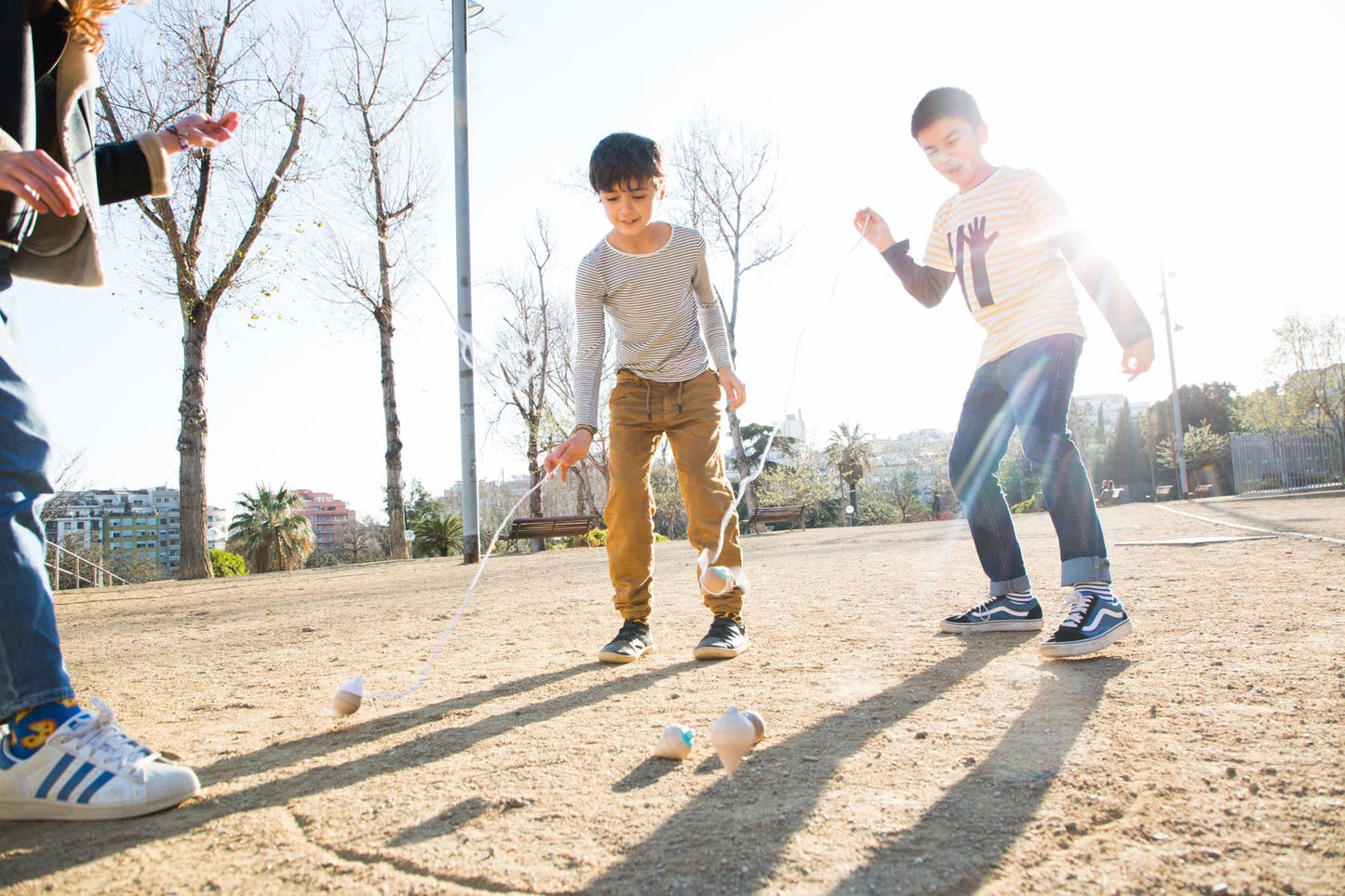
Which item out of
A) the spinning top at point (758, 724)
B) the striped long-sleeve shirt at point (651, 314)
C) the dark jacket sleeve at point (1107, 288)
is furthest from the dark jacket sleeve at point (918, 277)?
the spinning top at point (758, 724)

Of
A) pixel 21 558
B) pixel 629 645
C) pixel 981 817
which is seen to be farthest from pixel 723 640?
pixel 21 558

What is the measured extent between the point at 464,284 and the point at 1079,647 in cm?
809

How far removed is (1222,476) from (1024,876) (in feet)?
125

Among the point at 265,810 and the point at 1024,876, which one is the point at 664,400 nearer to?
the point at 265,810

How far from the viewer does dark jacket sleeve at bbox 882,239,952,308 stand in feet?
10.1

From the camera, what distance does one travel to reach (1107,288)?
258cm

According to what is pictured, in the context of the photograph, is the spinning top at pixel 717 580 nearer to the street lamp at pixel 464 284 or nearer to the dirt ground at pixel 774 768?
the dirt ground at pixel 774 768

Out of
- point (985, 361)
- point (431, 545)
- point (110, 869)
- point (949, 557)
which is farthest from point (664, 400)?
point (431, 545)

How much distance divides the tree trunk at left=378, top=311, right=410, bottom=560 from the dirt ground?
11334 mm

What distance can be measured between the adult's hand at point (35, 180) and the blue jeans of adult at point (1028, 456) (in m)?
2.46

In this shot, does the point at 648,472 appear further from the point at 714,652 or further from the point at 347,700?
the point at 347,700

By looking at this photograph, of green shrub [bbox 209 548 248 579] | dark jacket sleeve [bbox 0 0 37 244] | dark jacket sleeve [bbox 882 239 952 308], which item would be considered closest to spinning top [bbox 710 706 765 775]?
dark jacket sleeve [bbox 0 0 37 244]

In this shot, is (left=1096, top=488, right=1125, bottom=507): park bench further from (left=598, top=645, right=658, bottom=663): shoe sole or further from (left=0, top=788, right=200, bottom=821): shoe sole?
(left=0, top=788, right=200, bottom=821): shoe sole

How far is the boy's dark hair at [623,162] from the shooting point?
2807 mm
